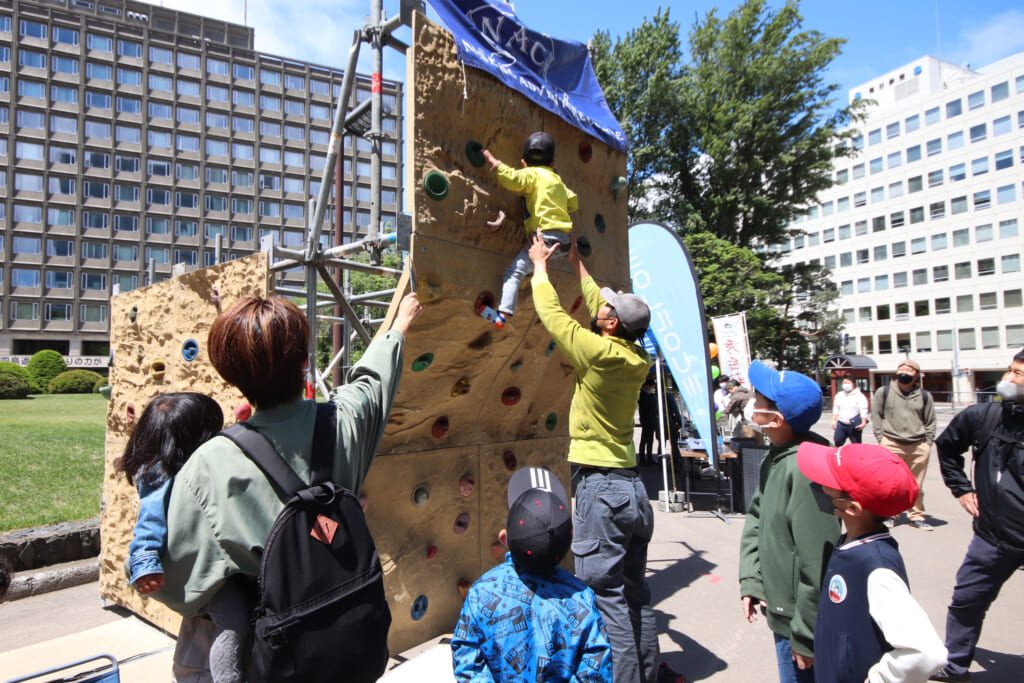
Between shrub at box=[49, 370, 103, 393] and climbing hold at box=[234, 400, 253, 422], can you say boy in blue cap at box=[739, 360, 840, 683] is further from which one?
shrub at box=[49, 370, 103, 393]

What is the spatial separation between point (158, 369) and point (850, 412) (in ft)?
30.9

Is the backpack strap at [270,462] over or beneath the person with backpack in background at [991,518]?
over

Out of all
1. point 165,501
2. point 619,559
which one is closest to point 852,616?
point 619,559

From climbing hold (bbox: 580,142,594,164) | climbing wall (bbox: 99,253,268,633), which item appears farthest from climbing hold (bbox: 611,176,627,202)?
climbing wall (bbox: 99,253,268,633)

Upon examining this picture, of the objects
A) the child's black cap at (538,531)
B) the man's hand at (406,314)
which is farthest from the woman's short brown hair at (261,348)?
the child's black cap at (538,531)

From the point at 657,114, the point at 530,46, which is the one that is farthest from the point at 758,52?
the point at 530,46

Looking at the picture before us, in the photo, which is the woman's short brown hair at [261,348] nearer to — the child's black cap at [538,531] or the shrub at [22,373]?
the child's black cap at [538,531]

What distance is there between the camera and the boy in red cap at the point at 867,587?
1.80 m

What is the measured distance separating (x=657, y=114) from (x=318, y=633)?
2616 centimetres

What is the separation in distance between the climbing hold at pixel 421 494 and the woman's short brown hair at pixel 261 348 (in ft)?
7.71

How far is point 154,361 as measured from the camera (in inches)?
178

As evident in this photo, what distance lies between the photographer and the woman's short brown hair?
5.10 ft

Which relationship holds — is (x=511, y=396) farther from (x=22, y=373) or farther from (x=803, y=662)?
(x=22, y=373)

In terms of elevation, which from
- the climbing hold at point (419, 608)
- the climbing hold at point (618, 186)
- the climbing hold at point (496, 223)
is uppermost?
the climbing hold at point (618, 186)
